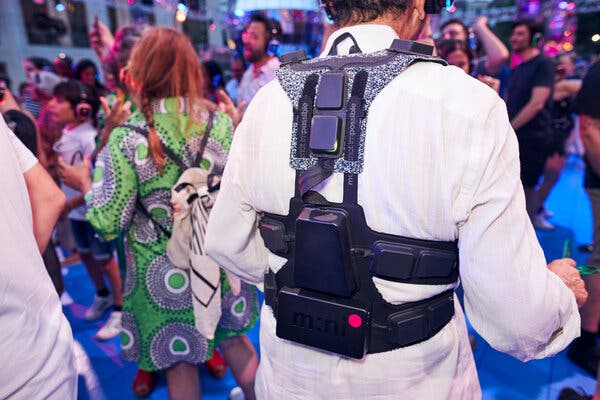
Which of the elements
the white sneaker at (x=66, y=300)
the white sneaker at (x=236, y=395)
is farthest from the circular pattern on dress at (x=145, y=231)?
the white sneaker at (x=66, y=300)

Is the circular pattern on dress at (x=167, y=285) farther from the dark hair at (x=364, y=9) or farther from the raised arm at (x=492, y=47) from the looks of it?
the raised arm at (x=492, y=47)

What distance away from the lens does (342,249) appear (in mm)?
886

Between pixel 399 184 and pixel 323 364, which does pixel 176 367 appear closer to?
pixel 323 364

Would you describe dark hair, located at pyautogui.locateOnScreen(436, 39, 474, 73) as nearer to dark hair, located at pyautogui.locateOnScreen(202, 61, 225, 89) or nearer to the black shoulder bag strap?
the black shoulder bag strap

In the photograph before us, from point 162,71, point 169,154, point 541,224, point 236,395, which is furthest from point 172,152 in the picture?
point 541,224

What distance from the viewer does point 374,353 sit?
953mm

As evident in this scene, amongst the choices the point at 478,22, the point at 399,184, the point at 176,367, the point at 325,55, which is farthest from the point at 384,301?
the point at 478,22

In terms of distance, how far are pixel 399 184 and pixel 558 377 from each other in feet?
7.71

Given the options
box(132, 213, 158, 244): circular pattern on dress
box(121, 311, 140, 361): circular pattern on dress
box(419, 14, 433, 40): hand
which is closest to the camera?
box(419, 14, 433, 40): hand

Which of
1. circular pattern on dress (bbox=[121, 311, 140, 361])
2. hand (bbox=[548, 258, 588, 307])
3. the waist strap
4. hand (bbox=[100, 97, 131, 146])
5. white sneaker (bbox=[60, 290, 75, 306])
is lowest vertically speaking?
white sneaker (bbox=[60, 290, 75, 306])

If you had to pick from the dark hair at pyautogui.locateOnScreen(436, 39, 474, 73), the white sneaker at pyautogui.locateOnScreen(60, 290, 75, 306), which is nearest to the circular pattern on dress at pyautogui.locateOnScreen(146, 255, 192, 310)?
the dark hair at pyautogui.locateOnScreen(436, 39, 474, 73)

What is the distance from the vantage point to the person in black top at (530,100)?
11.2ft

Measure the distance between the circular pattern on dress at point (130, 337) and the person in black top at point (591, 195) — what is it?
1.76 m

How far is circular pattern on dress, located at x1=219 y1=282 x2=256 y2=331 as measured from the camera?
6.37 feet
